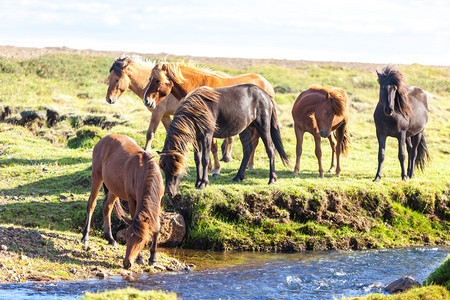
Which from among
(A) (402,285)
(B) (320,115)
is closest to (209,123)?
(B) (320,115)

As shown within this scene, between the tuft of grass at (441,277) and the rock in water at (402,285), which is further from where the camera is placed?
the rock in water at (402,285)

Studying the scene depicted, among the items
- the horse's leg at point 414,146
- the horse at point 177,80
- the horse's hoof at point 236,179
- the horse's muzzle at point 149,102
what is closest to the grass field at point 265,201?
the horse's hoof at point 236,179

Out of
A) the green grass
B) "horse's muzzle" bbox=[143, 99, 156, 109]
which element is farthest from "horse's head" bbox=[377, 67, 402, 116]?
"horse's muzzle" bbox=[143, 99, 156, 109]

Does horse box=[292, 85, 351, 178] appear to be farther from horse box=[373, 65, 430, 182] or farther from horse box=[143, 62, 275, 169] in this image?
horse box=[143, 62, 275, 169]

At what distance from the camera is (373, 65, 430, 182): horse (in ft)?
37.1

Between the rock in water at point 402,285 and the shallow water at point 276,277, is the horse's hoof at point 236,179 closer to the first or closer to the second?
the shallow water at point 276,277

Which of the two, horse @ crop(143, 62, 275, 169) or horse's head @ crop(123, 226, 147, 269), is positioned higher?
horse @ crop(143, 62, 275, 169)

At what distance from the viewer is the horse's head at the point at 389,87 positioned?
11.2 metres

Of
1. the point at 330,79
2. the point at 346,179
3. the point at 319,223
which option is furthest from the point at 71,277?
the point at 330,79

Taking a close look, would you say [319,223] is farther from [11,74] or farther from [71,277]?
[11,74]

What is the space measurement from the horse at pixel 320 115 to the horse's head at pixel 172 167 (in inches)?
162

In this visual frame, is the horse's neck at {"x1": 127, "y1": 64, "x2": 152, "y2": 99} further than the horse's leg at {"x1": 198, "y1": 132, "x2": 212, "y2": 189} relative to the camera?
Yes

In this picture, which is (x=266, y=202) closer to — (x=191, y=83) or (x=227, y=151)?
(x=191, y=83)

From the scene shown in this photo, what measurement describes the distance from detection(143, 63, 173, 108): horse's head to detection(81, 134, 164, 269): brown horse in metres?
2.31
